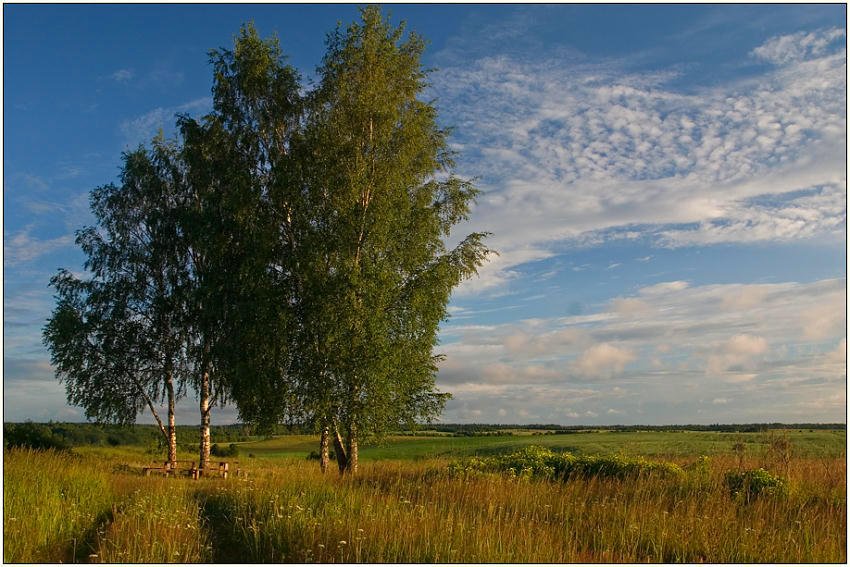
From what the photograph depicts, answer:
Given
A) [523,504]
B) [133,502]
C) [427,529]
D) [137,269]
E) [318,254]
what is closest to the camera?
[427,529]

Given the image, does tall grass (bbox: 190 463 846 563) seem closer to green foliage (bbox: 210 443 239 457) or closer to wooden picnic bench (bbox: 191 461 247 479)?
wooden picnic bench (bbox: 191 461 247 479)

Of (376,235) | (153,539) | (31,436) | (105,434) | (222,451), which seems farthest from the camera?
(105,434)

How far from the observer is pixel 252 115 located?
74.3ft

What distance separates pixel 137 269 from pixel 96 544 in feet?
64.4

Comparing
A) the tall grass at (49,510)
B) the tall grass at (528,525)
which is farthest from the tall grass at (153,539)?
the tall grass at (528,525)

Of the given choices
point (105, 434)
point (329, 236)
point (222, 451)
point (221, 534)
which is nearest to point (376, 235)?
point (329, 236)

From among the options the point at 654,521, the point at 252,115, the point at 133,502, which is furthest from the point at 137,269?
the point at 654,521

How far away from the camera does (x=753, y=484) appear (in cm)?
1145

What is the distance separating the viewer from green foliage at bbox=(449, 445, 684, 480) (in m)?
13.2

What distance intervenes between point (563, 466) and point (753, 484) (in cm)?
425

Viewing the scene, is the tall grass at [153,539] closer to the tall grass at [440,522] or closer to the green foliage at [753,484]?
the tall grass at [440,522]

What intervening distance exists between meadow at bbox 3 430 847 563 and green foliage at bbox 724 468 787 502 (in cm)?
7

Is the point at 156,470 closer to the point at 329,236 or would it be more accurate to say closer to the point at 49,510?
the point at 329,236

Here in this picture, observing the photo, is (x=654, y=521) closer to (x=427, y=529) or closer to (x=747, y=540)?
(x=747, y=540)
